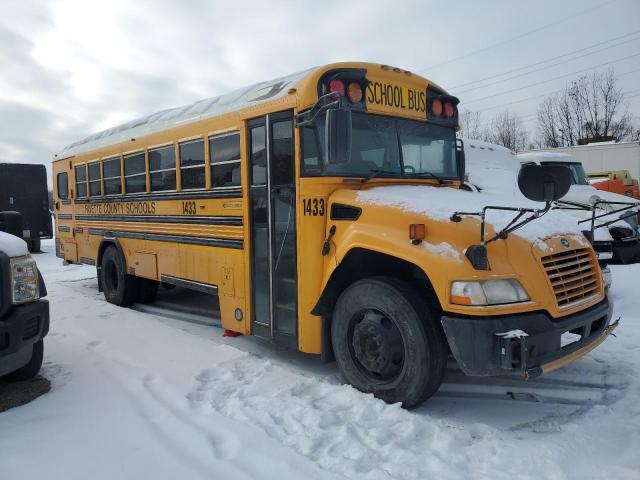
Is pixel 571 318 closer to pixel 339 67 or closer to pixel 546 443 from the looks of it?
pixel 546 443

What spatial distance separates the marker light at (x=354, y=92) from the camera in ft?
12.8

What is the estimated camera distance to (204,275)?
5.25 metres

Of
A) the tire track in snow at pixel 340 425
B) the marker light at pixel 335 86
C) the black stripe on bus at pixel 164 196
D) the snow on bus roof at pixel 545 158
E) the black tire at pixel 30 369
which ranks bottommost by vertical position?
the tire track in snow at pixel 340 425

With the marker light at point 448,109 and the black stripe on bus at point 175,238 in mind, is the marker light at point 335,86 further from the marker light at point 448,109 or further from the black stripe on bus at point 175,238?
the black stripe on bus at point 175,238

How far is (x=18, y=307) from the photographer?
11.4 feet

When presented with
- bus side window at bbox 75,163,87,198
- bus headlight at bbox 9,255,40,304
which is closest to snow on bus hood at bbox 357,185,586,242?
bus headlight at bbox 9,255,40,304

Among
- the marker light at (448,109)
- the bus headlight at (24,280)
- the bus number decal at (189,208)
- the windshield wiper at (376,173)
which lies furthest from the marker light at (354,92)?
the bus headlight at (24,280)

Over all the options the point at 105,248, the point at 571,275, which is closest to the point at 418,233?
the point at 571,275

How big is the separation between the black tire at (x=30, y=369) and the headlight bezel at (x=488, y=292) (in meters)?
3.16

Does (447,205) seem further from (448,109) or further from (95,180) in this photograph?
(95,180)

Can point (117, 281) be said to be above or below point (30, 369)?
above

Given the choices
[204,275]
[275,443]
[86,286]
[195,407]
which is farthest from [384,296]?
[86,286]

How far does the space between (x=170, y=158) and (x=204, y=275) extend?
4.76 ft

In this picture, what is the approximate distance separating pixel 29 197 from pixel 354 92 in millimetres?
14645
